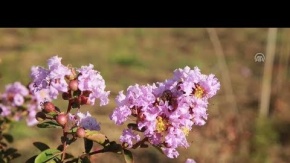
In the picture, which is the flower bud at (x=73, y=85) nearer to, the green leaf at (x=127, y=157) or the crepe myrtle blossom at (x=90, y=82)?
the crepe myrtle blossom at (x=90, y=82)

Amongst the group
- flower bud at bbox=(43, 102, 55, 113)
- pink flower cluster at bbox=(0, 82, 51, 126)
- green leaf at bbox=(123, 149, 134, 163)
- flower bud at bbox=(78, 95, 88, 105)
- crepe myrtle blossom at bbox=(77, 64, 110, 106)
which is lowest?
green leaf at bbox=(123, 149, 134, 163)

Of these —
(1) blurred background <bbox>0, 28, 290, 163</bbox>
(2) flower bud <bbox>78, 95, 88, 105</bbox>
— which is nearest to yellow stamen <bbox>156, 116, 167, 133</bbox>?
(2) flower bud <bbox>78, 95, 88, 105</bbox>

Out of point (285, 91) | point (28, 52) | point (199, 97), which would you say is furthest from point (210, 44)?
point (199, 97)

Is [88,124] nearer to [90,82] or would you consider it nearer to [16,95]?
[90,82]

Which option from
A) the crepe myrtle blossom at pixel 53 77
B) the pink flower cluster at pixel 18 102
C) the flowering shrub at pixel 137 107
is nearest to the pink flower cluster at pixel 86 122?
the flowering shrub at pixel 137 107

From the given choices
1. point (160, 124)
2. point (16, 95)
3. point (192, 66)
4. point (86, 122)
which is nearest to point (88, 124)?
point (86, 122)

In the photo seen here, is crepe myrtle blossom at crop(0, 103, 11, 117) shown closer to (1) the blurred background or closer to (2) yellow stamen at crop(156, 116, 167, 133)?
(2) yellow stamen at crop(156, 116, 167, 133)
